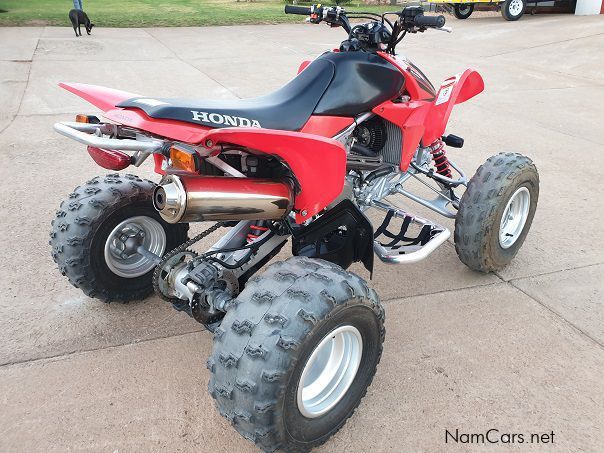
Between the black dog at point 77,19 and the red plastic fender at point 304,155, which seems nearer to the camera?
the red plastic fender at point 304,155

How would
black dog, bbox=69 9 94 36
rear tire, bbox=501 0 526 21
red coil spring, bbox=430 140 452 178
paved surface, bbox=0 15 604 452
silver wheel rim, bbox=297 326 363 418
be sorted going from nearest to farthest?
silver wheel rim, bbox=297 326 363 418
paved surface, bbox=0 15 604 452
red coil spring, bbox=430 140 452 178
black dog, bbox=69 9 94 36
rear tire, bbox=501 0 526 21

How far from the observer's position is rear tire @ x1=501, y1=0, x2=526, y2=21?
16547mm

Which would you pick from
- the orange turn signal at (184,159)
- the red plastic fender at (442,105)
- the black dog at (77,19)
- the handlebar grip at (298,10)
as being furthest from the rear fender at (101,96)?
the black dog at (77,19)

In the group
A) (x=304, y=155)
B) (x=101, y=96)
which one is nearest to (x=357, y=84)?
(x=304, y=155)

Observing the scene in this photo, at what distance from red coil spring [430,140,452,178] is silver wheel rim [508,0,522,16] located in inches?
586

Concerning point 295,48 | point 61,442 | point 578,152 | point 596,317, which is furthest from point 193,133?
point 295,48

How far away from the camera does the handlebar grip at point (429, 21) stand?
3.08 metres

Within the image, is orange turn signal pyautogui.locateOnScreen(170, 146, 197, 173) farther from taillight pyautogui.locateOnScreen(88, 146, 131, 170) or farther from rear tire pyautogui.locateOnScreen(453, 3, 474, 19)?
rear tire pyautogui.locateOnScreen(453, 3, 474, 19)

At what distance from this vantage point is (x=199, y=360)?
303cm

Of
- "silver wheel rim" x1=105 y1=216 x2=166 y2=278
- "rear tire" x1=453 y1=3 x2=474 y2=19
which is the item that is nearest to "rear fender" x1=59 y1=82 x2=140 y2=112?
"silver wheel rim" x1=105 y1=216 x2=166 y2=278

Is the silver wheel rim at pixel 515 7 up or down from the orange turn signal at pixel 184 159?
up

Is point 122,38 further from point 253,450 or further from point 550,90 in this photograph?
point 253,450

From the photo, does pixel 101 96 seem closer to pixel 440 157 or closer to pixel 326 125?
pixel 326 125

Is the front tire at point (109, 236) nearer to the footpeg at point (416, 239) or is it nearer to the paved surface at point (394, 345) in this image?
the paved surface at point (394, 345)
